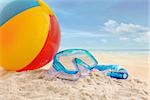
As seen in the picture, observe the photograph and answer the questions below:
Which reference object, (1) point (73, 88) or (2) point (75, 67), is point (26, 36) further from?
(1) point (73, 88)

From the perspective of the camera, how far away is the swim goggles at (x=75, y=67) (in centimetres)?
196

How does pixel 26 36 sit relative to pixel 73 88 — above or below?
above

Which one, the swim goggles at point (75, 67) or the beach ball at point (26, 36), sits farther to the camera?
the beach ball at point (26, 36)

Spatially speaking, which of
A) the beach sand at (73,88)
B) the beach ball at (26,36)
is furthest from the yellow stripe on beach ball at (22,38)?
the beach sand at (73,88)

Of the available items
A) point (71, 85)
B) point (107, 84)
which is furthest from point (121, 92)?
point (71, 85)

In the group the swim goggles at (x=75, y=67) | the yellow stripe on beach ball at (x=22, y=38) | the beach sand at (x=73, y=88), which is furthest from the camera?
the yellow stripe on beach ball at (x=22, y=38)

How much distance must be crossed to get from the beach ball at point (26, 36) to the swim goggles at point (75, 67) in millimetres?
257

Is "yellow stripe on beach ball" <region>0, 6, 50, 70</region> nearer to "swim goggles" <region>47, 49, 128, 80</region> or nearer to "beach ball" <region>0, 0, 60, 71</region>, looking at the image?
"beach ball" <region>0, 0, 60, 71</region>

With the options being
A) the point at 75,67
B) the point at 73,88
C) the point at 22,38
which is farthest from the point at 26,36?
the point at 73,88

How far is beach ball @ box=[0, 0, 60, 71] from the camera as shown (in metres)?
2.24

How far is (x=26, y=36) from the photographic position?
224 centimetres

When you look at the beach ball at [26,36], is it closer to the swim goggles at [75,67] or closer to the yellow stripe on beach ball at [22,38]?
the yellow stripe on beach ball at [22,38]

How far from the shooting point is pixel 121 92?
1729mm

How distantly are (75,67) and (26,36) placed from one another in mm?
507
